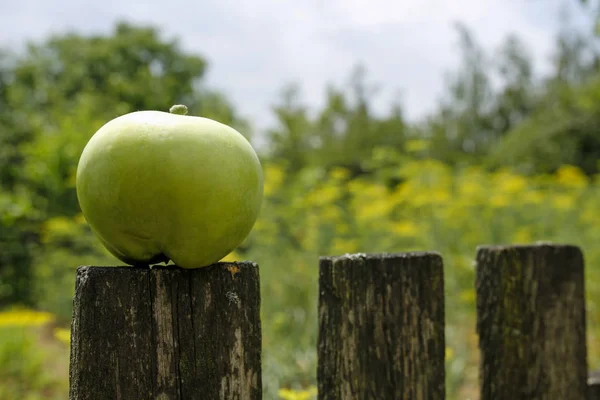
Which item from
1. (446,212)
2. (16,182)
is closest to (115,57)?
(16,182)

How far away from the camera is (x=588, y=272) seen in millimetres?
3938

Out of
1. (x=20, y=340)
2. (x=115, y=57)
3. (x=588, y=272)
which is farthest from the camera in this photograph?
(x=115, y=57)

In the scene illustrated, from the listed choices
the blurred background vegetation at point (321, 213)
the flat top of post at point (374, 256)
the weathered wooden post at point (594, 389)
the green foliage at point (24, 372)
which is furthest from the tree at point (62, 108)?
the weathered wooden post at point (594, 389)

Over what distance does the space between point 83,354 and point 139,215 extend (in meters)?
0.23

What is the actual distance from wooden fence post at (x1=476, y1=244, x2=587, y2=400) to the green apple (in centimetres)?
68

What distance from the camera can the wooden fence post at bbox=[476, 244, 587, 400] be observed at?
1257 millimetres

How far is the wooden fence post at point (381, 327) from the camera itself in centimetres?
104

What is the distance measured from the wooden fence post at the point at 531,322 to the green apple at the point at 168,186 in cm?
68

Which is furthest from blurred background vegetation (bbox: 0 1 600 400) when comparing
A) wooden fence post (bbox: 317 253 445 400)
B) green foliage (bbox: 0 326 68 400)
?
wooden fence post (bbox: 317 253 445 400)

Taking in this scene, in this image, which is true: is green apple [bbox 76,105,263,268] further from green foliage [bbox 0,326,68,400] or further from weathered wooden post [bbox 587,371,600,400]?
green foliage [bbox 0,326,68,400]

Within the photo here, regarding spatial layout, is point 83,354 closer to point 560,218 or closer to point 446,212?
point 446,212

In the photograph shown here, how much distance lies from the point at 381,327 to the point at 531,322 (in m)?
0.45

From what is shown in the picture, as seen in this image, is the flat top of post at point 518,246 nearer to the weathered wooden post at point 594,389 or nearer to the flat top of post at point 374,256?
the flat top of post at point 374,256

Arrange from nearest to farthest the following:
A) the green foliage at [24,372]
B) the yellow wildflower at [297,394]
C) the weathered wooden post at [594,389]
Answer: the weathered wooden post at [594,389], the yellow wildflower at [297,394], the green foliage at [24,372]
